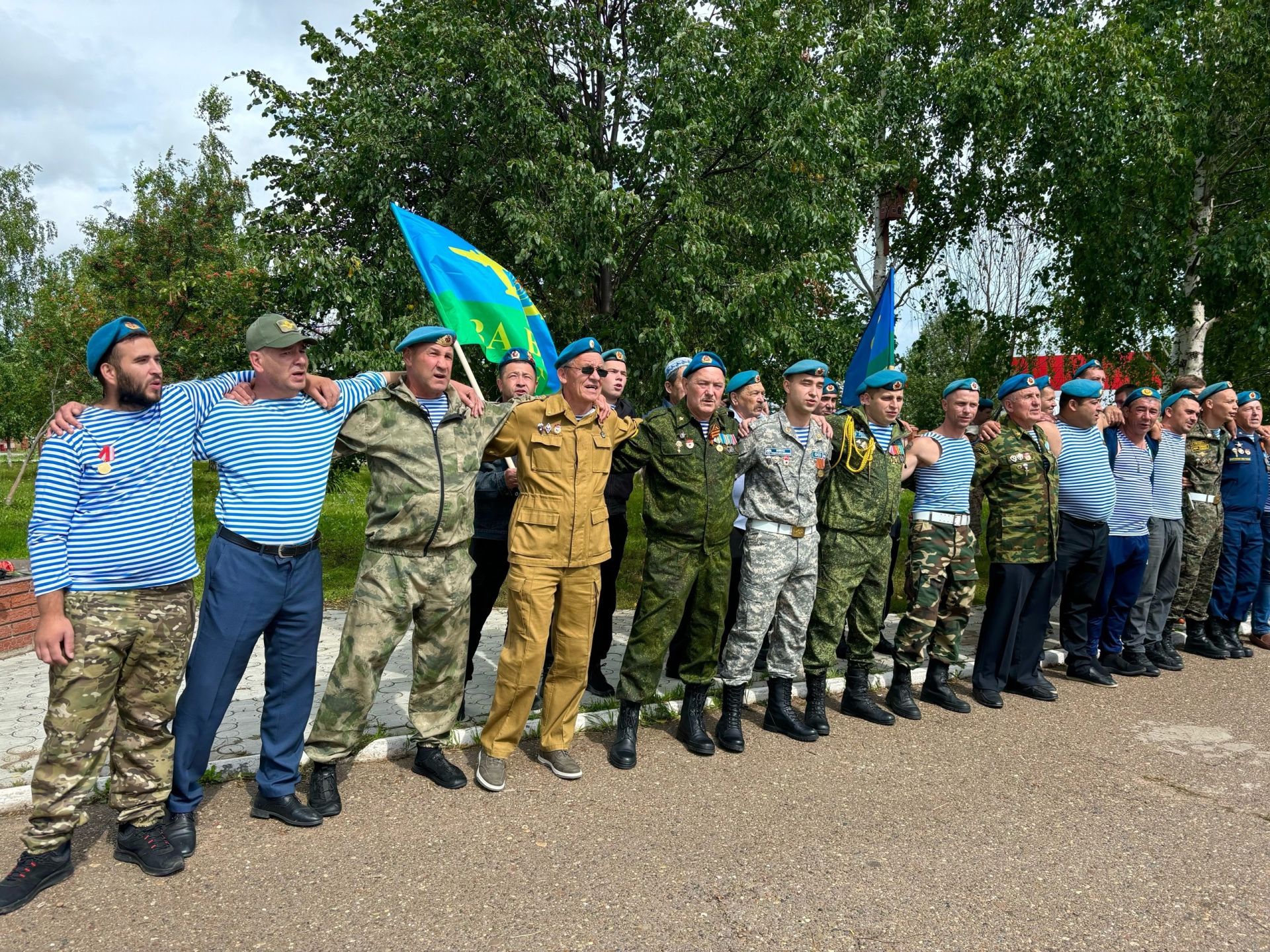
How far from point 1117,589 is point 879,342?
108 inches

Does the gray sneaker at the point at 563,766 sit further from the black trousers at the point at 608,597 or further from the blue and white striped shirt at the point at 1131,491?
the blue and white striped shirt at the point at 1131,491

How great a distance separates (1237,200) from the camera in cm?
1281

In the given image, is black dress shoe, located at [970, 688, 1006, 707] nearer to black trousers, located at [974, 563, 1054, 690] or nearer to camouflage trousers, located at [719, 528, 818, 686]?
black trousers, located at [974, 563, 1054, 690]

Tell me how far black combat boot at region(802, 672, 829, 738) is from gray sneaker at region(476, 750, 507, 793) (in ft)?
6.15

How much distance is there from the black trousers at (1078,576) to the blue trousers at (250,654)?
4.80 meters

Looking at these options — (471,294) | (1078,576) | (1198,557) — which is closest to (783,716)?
(1078,576)

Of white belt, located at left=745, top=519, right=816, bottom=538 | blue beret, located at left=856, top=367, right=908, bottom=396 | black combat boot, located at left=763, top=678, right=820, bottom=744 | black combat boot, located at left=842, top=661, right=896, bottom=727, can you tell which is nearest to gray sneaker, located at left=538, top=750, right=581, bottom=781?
black combat boot, located at left=763, top=678, right=820, bottom=744

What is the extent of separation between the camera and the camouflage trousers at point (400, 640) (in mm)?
3887

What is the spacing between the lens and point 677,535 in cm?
467

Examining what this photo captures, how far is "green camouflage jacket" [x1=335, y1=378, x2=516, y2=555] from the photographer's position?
395cm

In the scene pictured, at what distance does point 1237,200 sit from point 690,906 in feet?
46.2

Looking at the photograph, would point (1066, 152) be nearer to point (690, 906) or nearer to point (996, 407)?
point (996, 407)

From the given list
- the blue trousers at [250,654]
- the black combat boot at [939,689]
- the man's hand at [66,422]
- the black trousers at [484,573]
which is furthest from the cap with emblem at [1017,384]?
the man's hand at [66,422]

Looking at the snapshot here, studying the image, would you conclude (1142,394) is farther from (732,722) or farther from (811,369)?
(732,722)
